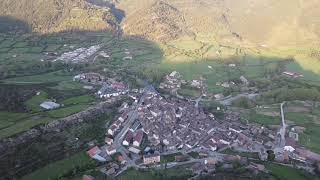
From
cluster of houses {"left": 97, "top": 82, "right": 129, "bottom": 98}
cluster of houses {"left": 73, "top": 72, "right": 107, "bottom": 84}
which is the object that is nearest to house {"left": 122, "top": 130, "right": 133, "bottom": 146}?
cluster of houses {"left": 97, "top": 82, "right": 129, "bottom": 98}

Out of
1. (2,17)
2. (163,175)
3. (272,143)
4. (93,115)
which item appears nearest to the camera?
(163,175)

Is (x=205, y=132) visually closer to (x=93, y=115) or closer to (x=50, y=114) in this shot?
(x=93, y=115)

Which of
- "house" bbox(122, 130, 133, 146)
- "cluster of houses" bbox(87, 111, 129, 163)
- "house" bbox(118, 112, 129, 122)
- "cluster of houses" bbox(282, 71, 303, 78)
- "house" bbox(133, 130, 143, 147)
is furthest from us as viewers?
"cluster of houses" bbox(282, 71, 303, 78)

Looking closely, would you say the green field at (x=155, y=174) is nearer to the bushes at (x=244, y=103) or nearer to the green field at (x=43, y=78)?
the bushes at (x=244, y=103)

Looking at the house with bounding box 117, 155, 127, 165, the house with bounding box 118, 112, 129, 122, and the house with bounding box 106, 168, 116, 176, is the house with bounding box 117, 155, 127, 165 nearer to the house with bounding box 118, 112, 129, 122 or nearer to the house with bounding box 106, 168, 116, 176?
the house with bounding box 106, 168, 116, 176

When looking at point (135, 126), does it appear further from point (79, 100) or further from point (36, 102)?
point (36, 102)

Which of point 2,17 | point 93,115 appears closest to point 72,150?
point 93,115

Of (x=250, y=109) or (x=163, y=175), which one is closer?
(x=163, y=175)
